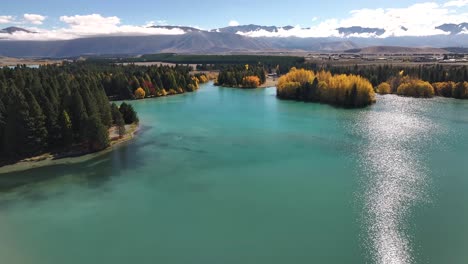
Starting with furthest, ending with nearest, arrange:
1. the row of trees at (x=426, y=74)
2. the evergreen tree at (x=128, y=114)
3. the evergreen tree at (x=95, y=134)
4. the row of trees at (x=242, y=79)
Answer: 1. the row of trees at (x=242, y=79)
2. the row of trees at (x=426, y=74)
3. the evergreen tree at (x=128, y=114)
4. the evergreen tree at (x=95, y=134)

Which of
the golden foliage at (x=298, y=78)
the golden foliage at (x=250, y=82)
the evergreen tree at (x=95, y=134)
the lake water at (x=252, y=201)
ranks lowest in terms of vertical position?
the lake water at (x=252, y=201)

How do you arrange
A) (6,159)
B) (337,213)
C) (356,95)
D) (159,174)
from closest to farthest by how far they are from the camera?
(337,213) → (159,174) → (6,159) → (356,95)

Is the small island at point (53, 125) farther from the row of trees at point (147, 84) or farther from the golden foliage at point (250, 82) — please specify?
the golden foliage at point (250, 82)

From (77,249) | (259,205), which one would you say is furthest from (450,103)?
(77,249)

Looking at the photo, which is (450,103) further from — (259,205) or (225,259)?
(225,259)

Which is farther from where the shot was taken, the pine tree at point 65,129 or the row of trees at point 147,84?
the row of trees at point 147,84

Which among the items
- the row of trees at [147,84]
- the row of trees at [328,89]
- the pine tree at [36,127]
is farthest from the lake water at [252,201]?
the row of trees at [147,84]

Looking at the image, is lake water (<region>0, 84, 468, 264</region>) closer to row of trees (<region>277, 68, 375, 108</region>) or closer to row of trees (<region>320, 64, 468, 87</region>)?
row of trees (<region>277, 68, 375, 108</region>)
